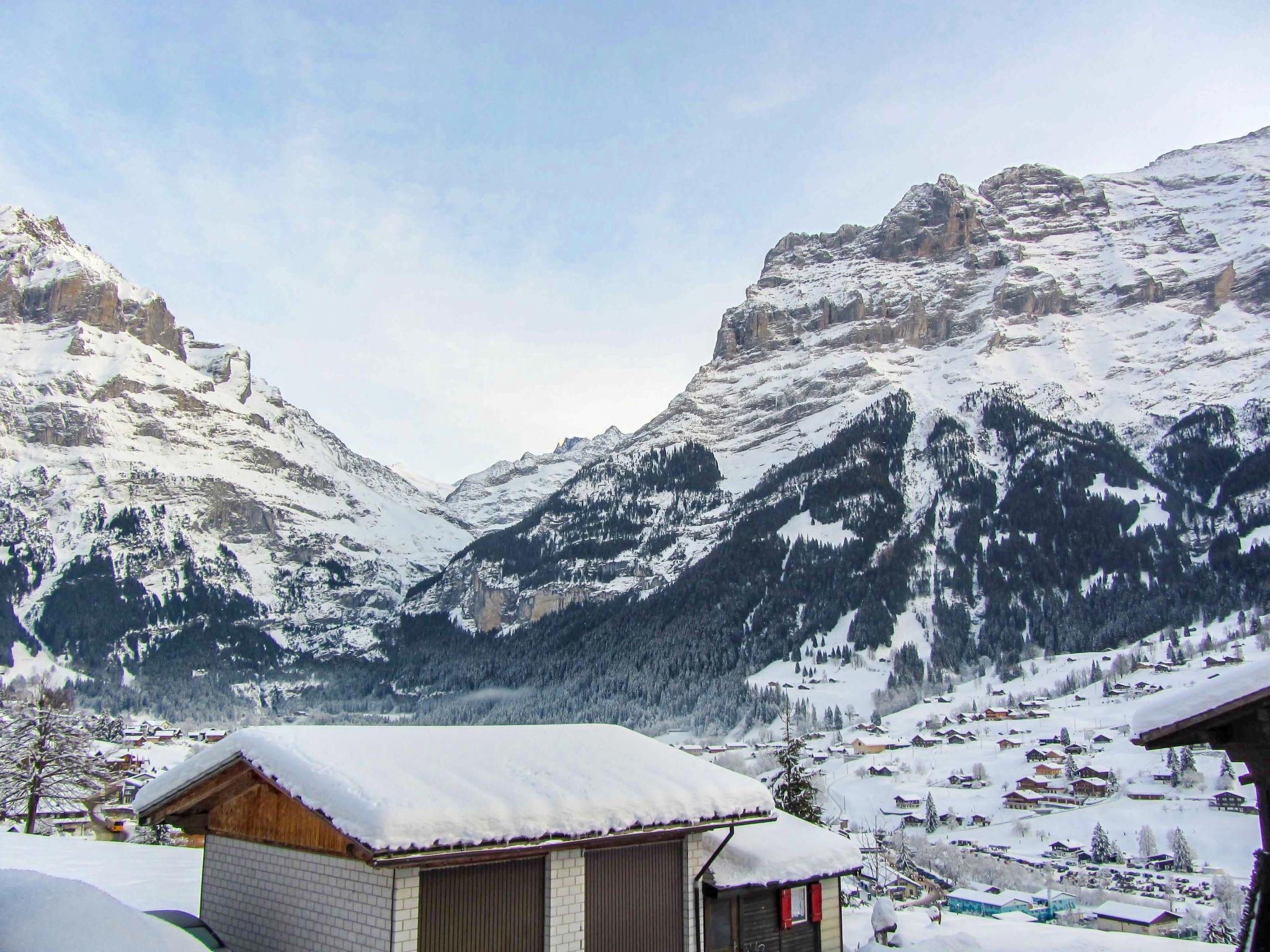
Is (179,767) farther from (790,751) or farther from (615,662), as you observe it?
(615,662)

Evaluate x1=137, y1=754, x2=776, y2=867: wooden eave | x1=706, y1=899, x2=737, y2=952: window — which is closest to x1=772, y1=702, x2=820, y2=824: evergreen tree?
x1=706, y1=899, x2=737, y2=952: window

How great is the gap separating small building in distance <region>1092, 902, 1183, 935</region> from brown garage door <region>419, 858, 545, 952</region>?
138 ft

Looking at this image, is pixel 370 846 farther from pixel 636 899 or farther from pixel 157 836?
pixel 157 836

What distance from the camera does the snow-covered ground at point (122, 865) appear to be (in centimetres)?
1983

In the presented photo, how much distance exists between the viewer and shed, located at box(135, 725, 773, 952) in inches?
477

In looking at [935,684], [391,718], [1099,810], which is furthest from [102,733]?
[391,718]

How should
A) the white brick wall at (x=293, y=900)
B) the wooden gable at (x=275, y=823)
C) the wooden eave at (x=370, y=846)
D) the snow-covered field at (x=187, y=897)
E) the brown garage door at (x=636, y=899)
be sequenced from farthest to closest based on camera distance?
1. the snow-covered field at (x=187, y=897)
2. the brown garage door at (x=636, y=899)
3. the wooden gable at (x=275, y=823)
4. the white brick wall at (x=293, y=900)
5. the wooden eave at (x=370, y=846)

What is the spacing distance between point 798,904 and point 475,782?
27.6 feet

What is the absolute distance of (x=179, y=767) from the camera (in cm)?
1515

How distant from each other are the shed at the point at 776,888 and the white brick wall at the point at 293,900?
6491 millimetres

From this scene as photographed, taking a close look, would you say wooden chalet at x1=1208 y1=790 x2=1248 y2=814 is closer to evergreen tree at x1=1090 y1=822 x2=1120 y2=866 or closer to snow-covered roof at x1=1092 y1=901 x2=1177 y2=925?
evergreen tree at x1=1090 y1=822 x2=1120 y2=866

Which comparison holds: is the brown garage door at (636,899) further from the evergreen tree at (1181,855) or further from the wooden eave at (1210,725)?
the evergreen tree at (1181,855)

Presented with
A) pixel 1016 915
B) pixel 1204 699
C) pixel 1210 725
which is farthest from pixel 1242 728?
pixel 1016 915

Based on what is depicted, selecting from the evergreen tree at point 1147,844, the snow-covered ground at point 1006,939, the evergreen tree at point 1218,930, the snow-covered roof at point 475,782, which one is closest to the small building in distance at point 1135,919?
the evergreen tree at point 1218,930
